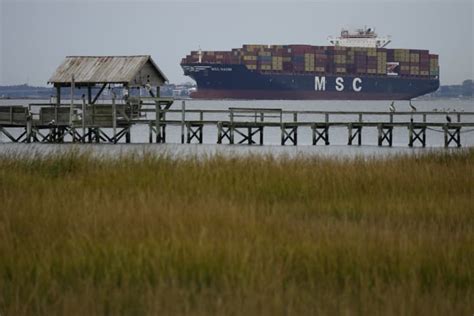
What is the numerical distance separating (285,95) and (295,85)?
2416 mm

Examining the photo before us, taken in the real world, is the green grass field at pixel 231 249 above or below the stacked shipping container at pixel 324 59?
below

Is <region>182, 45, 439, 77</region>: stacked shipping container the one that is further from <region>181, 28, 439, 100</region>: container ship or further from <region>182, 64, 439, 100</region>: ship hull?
<region>182, 64, 439, 100</region>: ship hull

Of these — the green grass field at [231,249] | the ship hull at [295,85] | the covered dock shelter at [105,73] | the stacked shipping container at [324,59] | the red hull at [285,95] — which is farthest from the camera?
the stacked shipping container at [324,59]

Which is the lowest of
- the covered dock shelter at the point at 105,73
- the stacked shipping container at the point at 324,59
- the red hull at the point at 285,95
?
the red hull at the point at 285,95

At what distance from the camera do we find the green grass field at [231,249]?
8031mm

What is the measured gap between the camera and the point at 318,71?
6004 inches

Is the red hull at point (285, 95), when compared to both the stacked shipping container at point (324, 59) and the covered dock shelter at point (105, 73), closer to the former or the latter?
the stacked shipping container at point (324, 59)

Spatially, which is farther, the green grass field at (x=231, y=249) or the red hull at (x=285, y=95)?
the red hull at (x=285, y=95)

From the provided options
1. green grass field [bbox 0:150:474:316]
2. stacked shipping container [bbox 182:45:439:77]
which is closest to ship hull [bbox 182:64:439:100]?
stacked shipping container [bbox 182:45:439:77]

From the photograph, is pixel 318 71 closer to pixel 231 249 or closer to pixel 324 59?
pixel 324 59

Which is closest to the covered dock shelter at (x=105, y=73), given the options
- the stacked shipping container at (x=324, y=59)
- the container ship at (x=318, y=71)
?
the container ship at (x=318, y=71)

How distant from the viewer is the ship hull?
468 ft

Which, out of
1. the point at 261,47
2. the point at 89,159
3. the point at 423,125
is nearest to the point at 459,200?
the point at 89,159

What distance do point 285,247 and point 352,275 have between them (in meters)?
0.87
